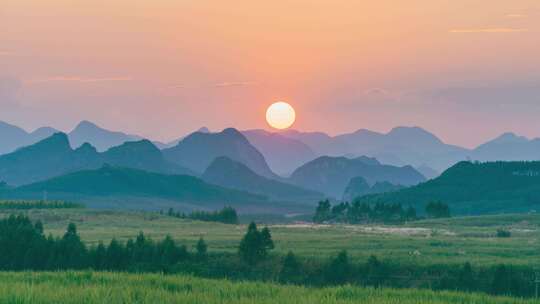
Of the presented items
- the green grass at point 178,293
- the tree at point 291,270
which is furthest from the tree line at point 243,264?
the green grass at point 178,293

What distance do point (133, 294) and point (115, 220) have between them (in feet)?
552

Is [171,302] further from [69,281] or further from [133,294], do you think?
[69,281]

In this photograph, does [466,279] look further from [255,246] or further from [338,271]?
[255,246]

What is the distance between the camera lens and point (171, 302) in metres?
26.9

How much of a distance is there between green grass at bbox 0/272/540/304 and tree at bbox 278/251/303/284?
42.5m

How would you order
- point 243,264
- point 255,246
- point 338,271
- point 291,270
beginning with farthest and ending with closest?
point 243,264 < point 255,246 < point 291,270 < point 338,271

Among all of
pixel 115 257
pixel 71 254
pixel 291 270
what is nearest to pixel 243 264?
pixel 291 270

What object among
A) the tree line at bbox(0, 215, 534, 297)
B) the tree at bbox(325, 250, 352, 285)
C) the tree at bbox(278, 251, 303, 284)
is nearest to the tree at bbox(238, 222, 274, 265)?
the tree line at bbox(0, 215, 534, 297)

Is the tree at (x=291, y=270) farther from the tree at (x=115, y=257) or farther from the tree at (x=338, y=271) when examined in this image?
the tree at (x=115, y=257)

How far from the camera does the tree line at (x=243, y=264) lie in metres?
72.3

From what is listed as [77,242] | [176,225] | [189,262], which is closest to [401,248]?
[189,262]

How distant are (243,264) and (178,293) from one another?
57243 millimetres

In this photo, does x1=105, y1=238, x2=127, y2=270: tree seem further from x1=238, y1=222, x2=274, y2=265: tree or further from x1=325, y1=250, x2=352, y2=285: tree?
x1=325, y1=250, x2=352, y2=285: tree

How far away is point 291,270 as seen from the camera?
79.7 metres
